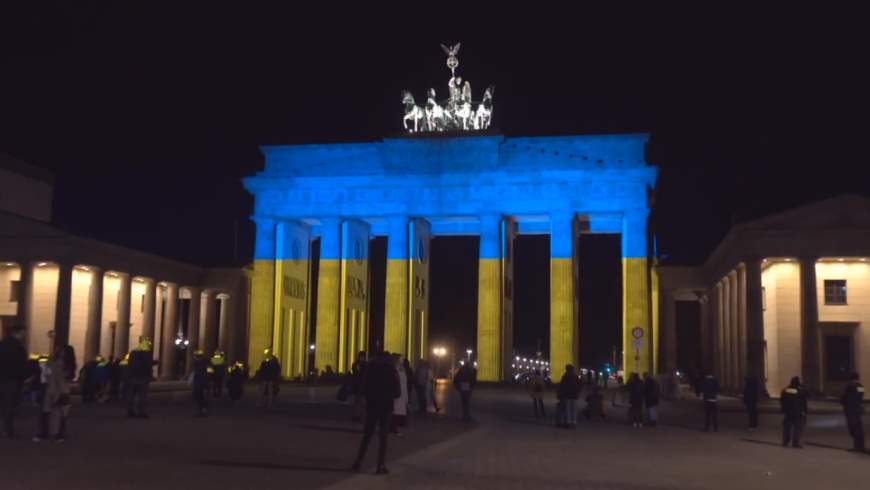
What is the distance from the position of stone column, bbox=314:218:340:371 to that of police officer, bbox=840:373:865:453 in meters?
42.4

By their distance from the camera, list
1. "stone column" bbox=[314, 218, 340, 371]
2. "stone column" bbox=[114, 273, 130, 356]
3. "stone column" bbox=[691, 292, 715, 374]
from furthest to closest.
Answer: "stone column" bbox=[691, 292, 715, 374], "stone column" bbox=[314, 218, 340, 371], "stone column" bbox=[114, 273, 130, 356]

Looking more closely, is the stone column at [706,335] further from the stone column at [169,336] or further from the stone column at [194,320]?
the stone column at [169,336]

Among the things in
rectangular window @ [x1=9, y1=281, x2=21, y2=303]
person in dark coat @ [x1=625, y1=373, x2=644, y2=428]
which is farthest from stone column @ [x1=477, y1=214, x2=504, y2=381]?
person in dark coat @ [x1=625, y1=373, x2=644, y2=428]

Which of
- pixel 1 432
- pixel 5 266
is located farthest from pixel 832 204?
pixel 5 266

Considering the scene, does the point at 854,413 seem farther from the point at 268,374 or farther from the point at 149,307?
the point at 149,307

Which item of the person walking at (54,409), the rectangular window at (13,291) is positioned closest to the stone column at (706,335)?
the rectangular window at (13,291)

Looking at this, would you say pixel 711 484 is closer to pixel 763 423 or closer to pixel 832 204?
pixel 763 423

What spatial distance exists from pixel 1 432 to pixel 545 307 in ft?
284

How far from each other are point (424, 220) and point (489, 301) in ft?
24.8

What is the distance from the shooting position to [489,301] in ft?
192

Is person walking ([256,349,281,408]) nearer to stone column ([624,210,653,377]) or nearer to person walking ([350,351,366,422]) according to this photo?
person walking ([350,351,366,422])

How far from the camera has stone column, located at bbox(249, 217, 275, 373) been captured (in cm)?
6031

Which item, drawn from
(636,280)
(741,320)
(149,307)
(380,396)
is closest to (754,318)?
(741,320)

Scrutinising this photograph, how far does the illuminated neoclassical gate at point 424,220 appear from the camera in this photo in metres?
57.5
